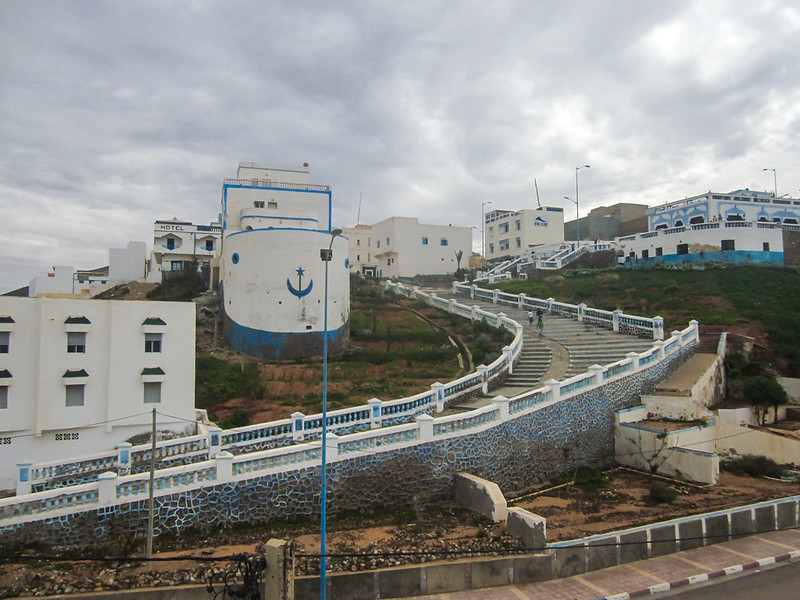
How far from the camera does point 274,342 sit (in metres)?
29.1

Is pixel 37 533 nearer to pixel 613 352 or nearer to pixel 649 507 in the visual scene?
pixel 649 507

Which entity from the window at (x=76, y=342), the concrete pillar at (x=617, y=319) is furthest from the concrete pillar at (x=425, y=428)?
the concrete pillar at (x=617, y=319)

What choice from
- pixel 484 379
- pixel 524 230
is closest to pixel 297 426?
pixel 484 379

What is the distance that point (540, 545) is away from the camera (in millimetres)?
11234

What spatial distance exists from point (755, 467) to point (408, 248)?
39.3 m

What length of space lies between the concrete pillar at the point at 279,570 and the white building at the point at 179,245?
130 feet

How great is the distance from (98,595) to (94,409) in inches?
389

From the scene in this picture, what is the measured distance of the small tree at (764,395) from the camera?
19938 millimetres

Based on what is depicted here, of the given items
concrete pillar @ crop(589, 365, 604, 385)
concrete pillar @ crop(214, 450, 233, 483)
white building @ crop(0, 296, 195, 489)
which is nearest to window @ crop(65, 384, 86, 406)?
white building @ crop(0, 296, 195, 489)

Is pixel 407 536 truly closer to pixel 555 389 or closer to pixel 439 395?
pixel 439 395

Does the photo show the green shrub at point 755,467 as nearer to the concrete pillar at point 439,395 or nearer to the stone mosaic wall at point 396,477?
the stone mosaic wall at point 396,477

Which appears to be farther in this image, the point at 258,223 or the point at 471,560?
the point at 258,223

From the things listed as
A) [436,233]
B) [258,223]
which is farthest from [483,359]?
[436,233]

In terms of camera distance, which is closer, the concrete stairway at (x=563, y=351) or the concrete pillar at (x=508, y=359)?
the concrete stairway at (x=563, y=351)
